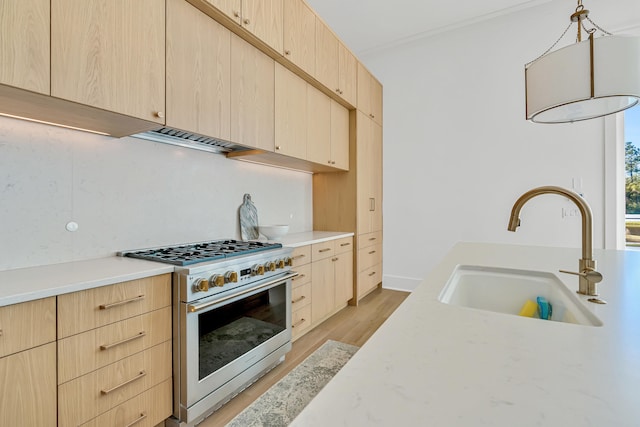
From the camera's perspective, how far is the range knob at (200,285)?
146 centimetres

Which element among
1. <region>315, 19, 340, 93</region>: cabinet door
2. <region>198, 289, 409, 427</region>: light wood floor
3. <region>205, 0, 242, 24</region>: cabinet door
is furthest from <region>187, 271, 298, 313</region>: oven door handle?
<region>315, 19, 340, 93</region>: cabinet door

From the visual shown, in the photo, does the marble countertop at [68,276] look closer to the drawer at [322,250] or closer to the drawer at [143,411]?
the drawer at [143,411]

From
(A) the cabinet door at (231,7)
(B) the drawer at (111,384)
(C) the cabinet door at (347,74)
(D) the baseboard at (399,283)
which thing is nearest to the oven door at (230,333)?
(B) the drawer at (111,384)

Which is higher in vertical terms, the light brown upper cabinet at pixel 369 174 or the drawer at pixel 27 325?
the light brown upper cabinet at pixel 369 174

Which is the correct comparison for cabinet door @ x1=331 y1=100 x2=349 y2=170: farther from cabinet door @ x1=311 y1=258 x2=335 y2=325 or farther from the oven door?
the oven door

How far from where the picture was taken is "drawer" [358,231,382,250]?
3.40m

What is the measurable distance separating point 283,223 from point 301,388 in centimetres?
156

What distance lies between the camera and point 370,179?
3670 millimetres

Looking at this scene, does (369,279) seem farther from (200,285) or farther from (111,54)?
(111,54)

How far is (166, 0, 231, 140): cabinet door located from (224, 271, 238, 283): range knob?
0.82 meters

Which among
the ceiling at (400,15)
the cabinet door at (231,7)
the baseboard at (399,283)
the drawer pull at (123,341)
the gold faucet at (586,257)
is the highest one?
the ceiling at (400,15)

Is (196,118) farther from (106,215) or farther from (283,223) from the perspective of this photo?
(283,223)

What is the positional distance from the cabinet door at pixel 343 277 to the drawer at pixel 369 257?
19cm

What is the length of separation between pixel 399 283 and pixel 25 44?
387 centimetres
